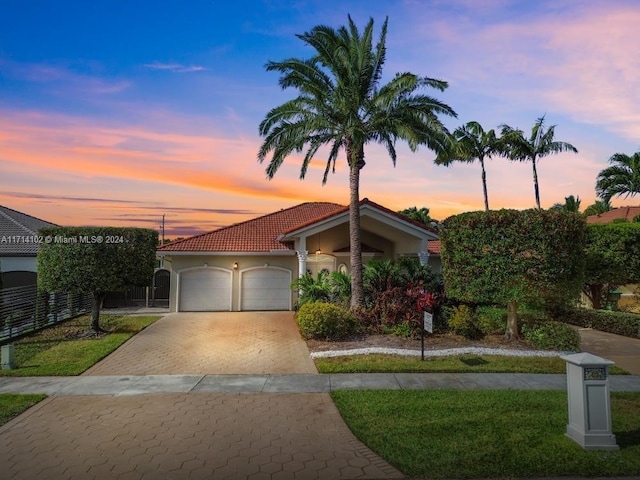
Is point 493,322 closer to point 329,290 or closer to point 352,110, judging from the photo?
point 329,290

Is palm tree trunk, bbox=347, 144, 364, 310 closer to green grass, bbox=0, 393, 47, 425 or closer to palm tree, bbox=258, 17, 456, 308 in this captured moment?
palm tree, bbox=258, 17, 456, 308

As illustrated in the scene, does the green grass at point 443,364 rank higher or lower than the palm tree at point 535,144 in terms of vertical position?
lower

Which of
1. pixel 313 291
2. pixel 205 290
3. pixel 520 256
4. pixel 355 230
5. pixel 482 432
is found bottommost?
pixel 482 432

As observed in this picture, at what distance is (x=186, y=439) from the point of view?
6289 millimetres

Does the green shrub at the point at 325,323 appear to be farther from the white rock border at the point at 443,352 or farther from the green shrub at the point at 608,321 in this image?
the green shrub at the point at 608,321

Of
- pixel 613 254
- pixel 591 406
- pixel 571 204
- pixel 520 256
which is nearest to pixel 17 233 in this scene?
pixel 520 256

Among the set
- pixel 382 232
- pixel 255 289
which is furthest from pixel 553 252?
pixel 255 289

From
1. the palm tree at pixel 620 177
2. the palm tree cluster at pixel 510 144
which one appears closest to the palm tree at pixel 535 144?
the palm tree cluster at pixel 510 144

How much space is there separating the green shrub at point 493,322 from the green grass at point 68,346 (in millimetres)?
12539

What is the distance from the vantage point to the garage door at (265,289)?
66.6 ft

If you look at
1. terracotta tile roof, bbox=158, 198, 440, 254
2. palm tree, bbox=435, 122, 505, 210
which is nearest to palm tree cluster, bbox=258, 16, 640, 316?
terracotta tile roof, bbox=158, 198, 440, 254

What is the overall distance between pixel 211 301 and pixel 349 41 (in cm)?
1359

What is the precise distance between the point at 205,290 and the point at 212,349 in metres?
8.01

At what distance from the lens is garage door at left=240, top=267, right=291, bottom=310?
20297 mm
